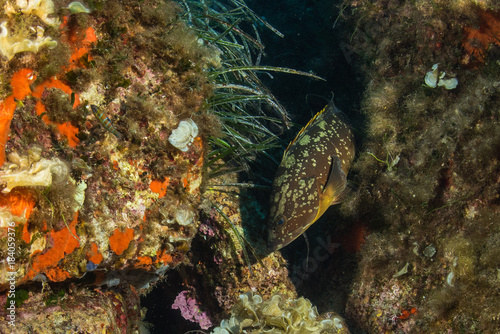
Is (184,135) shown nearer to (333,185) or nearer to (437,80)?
(333,185)

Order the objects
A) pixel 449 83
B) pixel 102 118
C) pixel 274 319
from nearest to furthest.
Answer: pixel 102 118 < pixel 274 319 < pixel 449 83

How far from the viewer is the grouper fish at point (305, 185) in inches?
142

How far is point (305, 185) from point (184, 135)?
5.71 ft

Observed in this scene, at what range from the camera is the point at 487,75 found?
10.7 ft

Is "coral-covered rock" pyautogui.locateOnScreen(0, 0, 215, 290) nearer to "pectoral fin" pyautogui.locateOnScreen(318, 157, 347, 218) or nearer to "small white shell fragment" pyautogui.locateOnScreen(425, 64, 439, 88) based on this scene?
"pectoral fin" pyautogui.locateOnScreen(318, 157, 347, 218)

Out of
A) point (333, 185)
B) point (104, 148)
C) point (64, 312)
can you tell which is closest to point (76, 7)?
point (104, 148)

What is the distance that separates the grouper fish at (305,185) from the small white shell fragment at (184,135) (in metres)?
1.47

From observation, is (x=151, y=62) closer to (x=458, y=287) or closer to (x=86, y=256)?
(x=86, y=256)

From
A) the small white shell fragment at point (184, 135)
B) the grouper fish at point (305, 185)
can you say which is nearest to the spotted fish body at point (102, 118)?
the small white shell fragment at point (184, 135)

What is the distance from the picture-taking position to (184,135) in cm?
263

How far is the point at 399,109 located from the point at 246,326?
10.4ft

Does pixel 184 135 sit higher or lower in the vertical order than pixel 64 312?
higher

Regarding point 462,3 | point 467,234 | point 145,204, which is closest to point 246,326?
point 145,204

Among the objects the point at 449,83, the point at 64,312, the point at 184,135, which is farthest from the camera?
the point at 449,83
